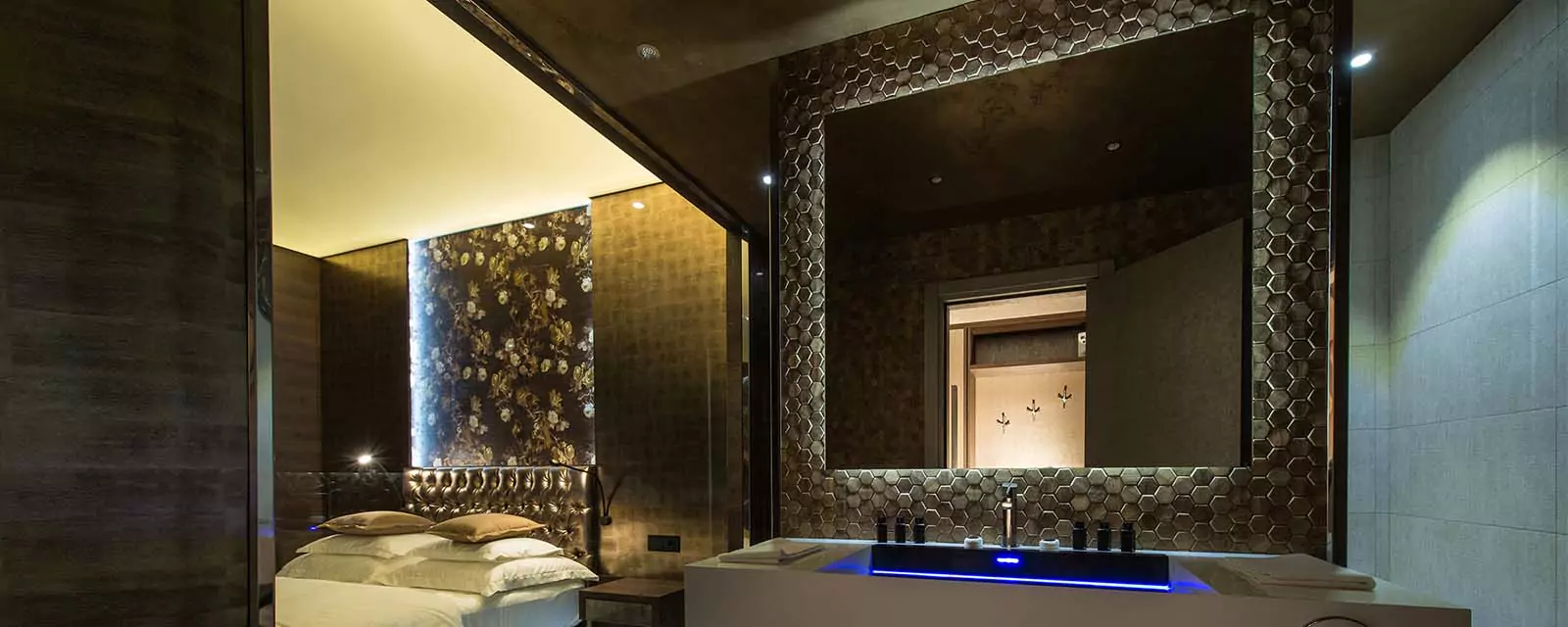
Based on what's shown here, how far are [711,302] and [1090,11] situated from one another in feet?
7.14

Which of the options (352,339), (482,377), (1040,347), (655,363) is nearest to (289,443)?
(352,339)

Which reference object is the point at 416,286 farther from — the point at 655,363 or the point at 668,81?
the point at 668,81

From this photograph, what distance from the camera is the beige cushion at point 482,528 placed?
3.49 metres

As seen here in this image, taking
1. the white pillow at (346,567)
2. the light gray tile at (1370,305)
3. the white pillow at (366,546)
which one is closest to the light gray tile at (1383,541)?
the light gray tile at (1370,305)

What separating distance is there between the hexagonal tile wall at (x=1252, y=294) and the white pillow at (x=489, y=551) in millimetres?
1706

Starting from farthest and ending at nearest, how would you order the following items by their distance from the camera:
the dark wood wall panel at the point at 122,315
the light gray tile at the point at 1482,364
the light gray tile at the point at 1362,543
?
the light gray tile at the point at 1362,543, the light gray tile at the point at 1482,364, the dark wood wall panel at the point at 122,315

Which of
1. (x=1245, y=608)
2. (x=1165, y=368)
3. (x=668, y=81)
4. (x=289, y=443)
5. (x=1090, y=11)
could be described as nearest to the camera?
(x=1245, y=608)

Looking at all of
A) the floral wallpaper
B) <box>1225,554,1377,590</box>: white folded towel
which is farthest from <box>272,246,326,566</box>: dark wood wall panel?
<box>1225,554,1377,590</box>: white folded towel

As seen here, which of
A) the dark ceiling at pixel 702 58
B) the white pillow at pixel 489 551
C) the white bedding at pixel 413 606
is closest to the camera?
the dark ceiling at pixel 702 58

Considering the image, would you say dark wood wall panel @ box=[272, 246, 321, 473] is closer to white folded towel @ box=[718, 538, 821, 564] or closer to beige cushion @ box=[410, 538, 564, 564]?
beige cushion @ box=[410, 538, 564, 564]

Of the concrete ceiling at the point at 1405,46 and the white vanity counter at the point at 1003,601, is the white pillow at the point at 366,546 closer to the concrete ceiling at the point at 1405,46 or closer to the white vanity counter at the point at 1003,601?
the white vanity counter at the point at 1003,601

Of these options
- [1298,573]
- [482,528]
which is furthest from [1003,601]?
[482,528]

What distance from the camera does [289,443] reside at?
298cm

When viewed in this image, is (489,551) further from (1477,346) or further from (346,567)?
(1477,346)
